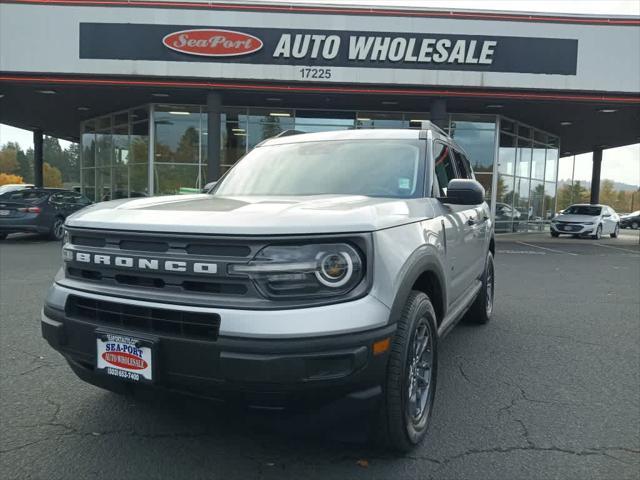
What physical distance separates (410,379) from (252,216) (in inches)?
48.4

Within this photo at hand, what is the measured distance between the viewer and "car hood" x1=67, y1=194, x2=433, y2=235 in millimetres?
2389

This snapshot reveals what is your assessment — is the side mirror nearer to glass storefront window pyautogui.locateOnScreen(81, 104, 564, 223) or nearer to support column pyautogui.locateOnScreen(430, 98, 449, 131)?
support column pyautogui.locateOnScreen(430, 98, 449, 131)

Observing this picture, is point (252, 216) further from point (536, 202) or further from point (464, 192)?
point (536, 202)

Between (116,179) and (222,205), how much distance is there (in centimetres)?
2061

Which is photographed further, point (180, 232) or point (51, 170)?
point (51, 170)

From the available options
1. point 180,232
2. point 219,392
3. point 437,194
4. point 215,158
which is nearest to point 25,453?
point 219,392

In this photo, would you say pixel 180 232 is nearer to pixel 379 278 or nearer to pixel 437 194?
pixel 379 278

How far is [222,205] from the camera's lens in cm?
294

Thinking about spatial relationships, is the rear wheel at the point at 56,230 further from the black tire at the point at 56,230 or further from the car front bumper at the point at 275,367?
the car front bumper at the point at 275,367

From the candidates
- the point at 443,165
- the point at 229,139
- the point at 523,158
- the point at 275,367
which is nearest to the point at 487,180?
the point at 523,158

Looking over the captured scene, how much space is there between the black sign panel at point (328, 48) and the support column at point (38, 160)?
14.3 metres

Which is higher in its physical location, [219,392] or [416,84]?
[416,84]

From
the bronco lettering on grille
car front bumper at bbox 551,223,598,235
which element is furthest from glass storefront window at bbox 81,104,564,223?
the bronco lettering on grille

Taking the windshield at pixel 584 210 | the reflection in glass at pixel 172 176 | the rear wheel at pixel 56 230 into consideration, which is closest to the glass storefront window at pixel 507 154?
the windshield at pixel 584 210
